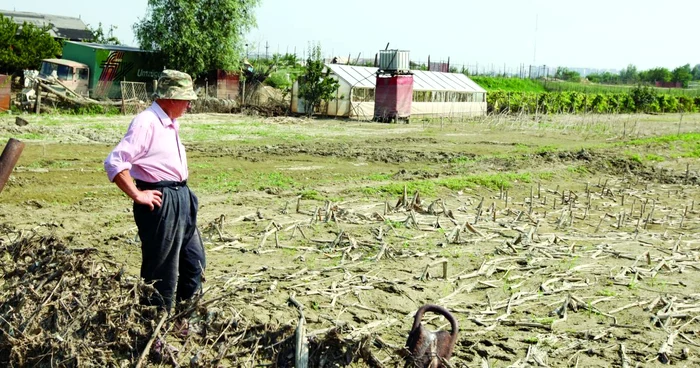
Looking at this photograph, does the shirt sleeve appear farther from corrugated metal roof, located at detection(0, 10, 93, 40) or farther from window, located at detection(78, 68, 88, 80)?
corrugated metal roof, located at detection(0, 10, 93, 40)

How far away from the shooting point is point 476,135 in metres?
26.0

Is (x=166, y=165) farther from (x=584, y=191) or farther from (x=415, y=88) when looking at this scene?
(x=415, y=88)

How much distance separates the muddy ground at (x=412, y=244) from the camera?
18.3 feet

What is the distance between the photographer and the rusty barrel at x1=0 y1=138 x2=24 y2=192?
4.96m

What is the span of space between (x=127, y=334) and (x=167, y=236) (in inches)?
27.3

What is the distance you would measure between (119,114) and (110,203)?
55.9 ft

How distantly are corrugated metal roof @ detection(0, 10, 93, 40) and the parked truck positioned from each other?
15825 mm

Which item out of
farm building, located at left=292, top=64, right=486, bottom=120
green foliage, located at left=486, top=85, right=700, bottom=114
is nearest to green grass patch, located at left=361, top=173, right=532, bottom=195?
farm building, located at left=292, top=64, right=486, bottom=120

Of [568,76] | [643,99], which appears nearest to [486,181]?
[643,99]

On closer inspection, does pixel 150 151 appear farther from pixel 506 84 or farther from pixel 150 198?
pixel 506 84

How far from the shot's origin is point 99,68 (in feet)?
99.5

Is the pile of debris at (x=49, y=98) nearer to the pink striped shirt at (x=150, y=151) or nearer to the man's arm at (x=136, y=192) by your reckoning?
the pink striped shirt at (x=150, y=151)

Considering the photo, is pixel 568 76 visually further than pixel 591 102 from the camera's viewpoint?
Yes

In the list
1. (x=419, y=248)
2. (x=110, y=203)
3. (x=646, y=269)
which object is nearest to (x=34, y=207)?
(x=110, y=203)
